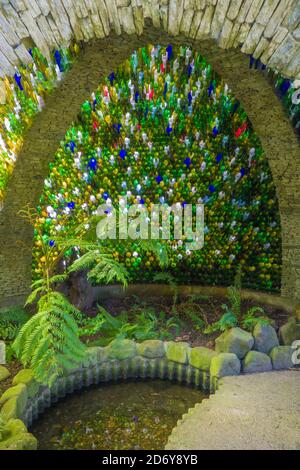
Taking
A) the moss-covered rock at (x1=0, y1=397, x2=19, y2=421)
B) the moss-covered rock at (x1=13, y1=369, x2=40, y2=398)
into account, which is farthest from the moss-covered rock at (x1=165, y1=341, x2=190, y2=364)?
the moss-covered rock at (x1=0, y1=397, x2=19, y2=421)

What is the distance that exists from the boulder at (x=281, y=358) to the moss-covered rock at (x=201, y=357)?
52 centimetres

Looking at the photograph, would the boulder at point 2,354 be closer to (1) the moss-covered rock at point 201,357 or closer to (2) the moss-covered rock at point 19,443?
(2) the moss-covered rock at point 19,443

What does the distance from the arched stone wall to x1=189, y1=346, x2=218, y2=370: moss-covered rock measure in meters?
2.52

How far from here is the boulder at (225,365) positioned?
3.66 m

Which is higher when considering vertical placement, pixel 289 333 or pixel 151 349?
pixel 289 333

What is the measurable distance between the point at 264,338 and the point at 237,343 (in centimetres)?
30

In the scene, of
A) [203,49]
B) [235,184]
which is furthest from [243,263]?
[203,49]

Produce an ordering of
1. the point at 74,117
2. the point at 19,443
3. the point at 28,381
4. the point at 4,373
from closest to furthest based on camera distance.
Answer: the point at 19,443 → the point at 28,381 → the point at 4,373 → the point at 74,117

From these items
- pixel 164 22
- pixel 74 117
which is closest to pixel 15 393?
pixel 164 22

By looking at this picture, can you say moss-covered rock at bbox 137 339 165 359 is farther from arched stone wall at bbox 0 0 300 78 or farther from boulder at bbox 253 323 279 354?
arched stone wall at bbox 0 0 300 78

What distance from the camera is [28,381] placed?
3355 millimetres

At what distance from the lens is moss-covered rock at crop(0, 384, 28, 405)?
10.3 ft

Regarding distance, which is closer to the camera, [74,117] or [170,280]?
[74,117]

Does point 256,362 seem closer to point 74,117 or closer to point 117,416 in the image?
point 117,416
